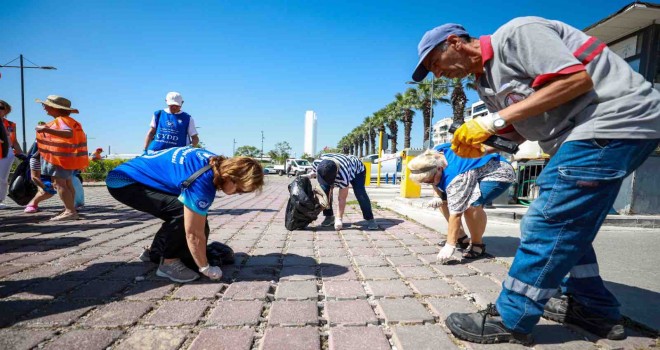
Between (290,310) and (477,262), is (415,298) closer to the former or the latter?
(290,310)

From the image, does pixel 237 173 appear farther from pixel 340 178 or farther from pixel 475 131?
pixel 340 178

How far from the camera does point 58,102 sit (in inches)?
185

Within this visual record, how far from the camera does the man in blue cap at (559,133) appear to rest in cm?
146

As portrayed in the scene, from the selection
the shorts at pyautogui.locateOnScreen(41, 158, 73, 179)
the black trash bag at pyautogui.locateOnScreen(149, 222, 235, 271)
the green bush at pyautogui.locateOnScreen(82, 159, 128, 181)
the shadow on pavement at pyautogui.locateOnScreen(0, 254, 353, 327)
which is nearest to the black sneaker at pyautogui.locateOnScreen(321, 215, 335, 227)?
the shadow on pavement at pyautogui.locateOnScreen(0, 254, 353, 327)

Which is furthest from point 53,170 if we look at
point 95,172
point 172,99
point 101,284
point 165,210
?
point 95,172

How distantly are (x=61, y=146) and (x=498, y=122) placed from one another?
18.9ft

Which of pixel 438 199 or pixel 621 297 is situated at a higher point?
pixel 438 199

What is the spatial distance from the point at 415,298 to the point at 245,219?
12.7 feet

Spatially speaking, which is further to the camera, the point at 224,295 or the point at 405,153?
the point at 405,153

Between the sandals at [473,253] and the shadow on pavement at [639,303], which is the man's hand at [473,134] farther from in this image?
the sandals at [473,253]

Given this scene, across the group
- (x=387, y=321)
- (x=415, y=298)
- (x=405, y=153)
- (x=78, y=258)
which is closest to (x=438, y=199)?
(x=415, y=298)

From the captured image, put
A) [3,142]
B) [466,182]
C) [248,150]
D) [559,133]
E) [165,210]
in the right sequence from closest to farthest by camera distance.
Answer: [559,133], [165,210], [466,182], [3,142], [248,150]

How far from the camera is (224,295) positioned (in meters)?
2.23

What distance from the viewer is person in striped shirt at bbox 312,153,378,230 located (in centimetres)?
466
